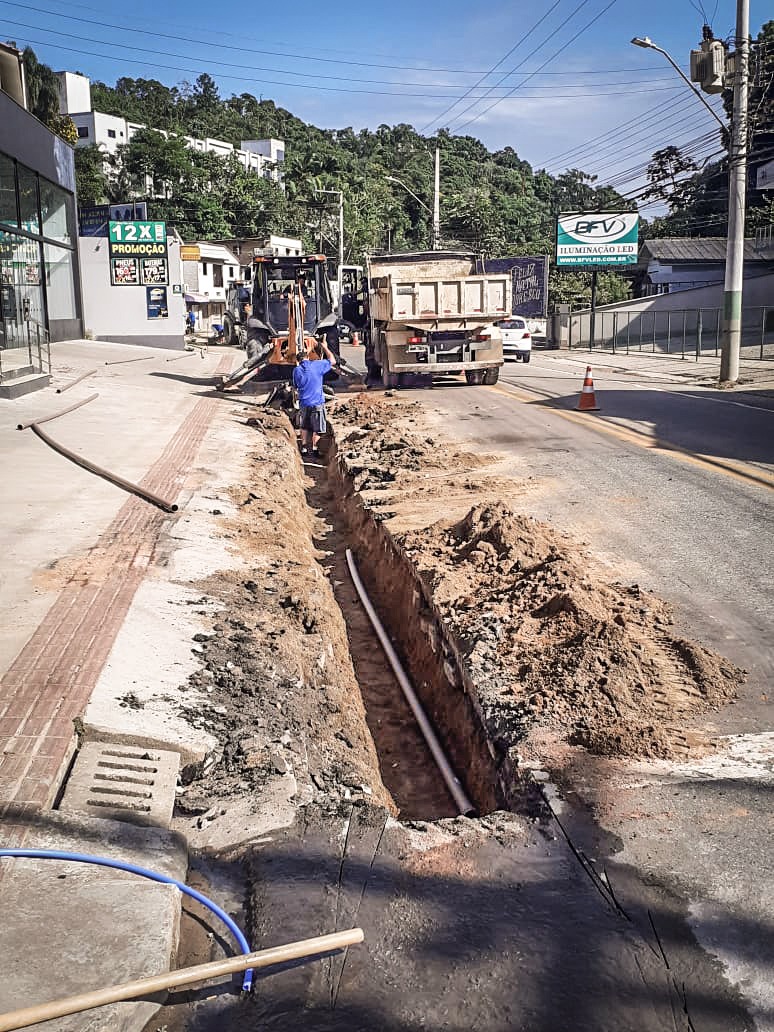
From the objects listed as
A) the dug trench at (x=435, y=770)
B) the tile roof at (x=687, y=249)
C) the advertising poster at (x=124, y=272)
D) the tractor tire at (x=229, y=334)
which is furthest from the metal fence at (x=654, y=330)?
the dug trench at (x=435, y=770)

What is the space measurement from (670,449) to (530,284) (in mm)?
42491

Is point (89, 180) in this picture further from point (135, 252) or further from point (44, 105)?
point (135, 252)

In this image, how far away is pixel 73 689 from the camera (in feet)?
17.3

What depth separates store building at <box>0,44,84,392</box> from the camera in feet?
68.7

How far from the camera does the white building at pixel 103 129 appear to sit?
305 ft

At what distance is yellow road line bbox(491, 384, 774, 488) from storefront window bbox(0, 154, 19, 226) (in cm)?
1264

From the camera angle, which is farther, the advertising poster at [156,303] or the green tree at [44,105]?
the green tree at [44,105]

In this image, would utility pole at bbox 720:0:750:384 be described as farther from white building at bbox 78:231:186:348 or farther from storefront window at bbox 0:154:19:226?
white building at bbox 78:231:186:348

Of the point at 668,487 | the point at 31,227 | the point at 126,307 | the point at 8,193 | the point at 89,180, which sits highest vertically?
the point at 89,180

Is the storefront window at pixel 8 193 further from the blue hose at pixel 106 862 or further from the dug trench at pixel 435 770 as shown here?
the blue hose at pixel 106 862

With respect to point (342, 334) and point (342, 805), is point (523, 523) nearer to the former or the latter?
point (342, 805)

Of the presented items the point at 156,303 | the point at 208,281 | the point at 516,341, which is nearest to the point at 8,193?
the point at 156,303

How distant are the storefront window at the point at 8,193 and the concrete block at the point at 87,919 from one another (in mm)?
20473

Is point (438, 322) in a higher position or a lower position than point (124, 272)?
lower
